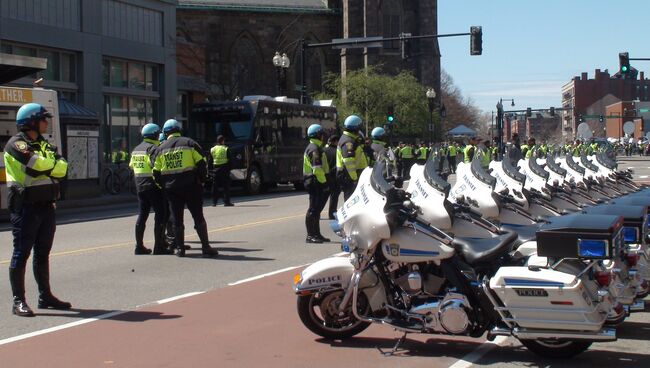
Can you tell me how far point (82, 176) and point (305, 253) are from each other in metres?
15.7

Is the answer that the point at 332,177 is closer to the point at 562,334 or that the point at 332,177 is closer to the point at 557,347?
the point at 557,347

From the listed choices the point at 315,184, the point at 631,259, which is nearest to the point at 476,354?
the point at 631,259

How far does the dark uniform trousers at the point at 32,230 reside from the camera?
8.62 metres

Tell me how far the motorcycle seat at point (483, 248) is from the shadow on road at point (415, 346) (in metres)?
0.87

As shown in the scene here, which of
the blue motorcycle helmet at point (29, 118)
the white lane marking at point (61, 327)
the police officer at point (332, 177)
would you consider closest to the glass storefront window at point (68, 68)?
the police officer at point (332, 177)

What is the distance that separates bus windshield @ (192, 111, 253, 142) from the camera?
3071 cm

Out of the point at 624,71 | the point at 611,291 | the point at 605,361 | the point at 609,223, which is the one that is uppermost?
the point at 624,71

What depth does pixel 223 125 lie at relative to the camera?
1224 inches

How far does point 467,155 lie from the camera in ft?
A: 105

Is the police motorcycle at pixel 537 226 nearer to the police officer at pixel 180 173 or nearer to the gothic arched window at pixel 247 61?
the police officer at pixel 180 173

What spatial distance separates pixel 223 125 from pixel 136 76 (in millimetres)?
7108

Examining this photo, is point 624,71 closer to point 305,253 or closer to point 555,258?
point 305,253

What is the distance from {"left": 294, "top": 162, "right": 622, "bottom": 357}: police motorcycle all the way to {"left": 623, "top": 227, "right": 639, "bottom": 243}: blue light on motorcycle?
2.72ft

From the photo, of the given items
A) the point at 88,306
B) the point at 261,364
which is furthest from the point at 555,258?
the point at 88,306
